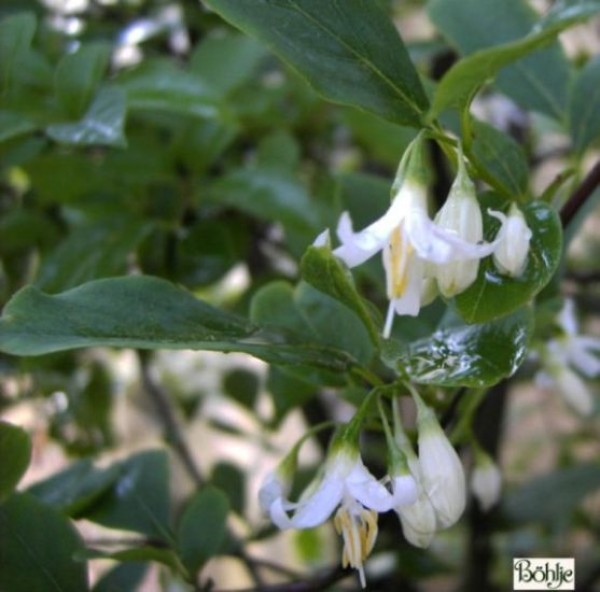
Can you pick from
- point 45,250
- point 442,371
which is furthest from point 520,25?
point 45,250

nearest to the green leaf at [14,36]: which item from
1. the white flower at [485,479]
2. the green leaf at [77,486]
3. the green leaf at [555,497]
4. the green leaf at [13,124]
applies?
the green leaf at [13,124]

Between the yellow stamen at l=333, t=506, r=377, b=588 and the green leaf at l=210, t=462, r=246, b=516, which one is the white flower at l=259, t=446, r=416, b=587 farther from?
the green leaf at l=210, t=462, r=246, b=516

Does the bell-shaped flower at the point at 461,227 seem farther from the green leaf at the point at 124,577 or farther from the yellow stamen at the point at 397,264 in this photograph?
the green leaf at the point at 124,577

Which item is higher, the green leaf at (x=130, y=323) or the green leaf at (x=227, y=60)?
the green leaf at (x=130, y=323)

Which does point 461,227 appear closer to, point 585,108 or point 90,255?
point 585,108

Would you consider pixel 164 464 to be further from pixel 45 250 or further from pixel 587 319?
pixel 587 319

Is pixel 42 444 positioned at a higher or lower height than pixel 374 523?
lower

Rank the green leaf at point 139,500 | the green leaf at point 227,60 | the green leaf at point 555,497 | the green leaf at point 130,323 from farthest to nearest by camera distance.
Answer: the green leaf at point 555,497 → the green leaf at point 227,60 → the green leaf at point 139,500 → the green leaf at point 130,323
